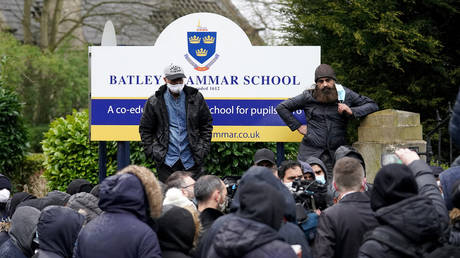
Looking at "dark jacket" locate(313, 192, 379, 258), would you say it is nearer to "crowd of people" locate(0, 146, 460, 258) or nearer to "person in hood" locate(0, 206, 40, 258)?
"crowd of people" locate(0, 146, 460, 258)

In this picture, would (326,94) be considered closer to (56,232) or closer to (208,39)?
(208,39)

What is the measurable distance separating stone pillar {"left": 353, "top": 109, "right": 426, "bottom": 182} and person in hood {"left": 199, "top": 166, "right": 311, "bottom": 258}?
362cm

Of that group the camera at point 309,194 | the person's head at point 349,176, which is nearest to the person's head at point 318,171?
the camera at point 309,194

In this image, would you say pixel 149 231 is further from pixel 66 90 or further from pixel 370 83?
pixel 66 90

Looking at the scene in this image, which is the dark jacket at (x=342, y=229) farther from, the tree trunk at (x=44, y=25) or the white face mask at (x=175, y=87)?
the tree trunk at (x=44, y=25)

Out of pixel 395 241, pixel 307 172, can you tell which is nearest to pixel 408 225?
pixel 395 241

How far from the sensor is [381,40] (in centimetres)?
1104

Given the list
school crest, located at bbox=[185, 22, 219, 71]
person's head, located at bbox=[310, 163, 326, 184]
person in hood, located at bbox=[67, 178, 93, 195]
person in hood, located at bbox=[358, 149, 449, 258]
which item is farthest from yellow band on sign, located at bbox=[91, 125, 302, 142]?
person in hood, located at bbox=[358, 149, 449, 258]

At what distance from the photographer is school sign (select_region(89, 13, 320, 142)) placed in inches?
337

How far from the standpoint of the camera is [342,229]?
15.0 ft

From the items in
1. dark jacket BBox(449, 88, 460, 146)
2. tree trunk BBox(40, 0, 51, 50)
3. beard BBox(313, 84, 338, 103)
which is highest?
tree trunk BBox(40, 0, 51, 50)

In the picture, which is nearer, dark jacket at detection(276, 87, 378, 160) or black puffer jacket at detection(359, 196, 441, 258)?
black puffer jacket at detection(359, 196, 441, 258)

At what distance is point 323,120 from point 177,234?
357cm

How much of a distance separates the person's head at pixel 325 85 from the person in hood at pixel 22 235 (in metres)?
3.51
